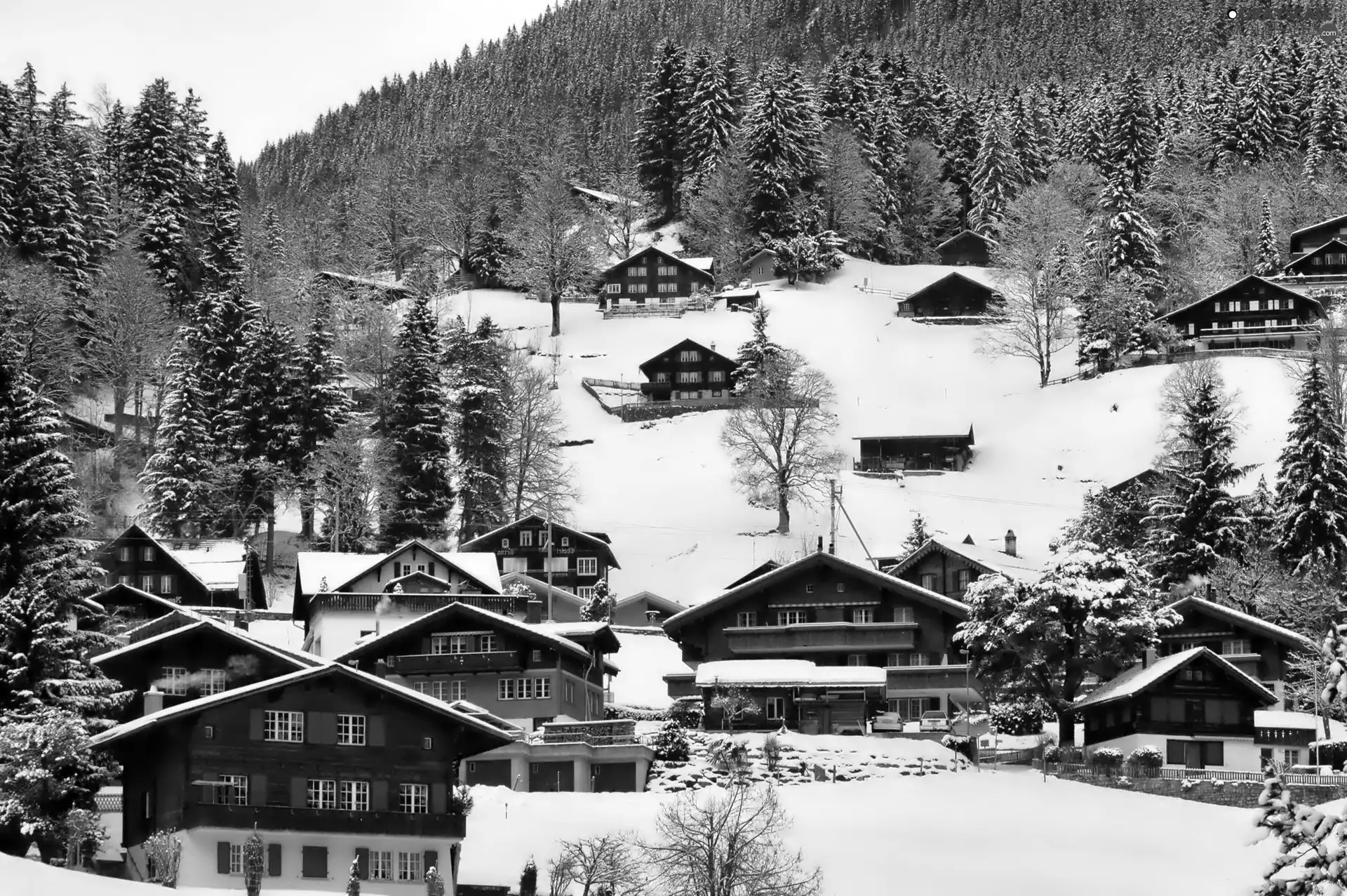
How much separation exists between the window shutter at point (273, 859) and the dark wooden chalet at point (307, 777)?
3cm

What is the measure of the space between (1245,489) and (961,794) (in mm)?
44485

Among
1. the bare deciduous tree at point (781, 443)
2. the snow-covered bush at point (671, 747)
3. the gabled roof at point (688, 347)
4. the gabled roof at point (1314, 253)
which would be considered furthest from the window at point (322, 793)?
the gabled roof at point (1314, 253)

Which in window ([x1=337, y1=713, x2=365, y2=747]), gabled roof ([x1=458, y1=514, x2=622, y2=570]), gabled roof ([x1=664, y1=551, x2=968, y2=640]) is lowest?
window ([x1=337, y1=713, x2=365, y2=747])

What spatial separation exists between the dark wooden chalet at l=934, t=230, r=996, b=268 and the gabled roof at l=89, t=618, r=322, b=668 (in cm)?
10132

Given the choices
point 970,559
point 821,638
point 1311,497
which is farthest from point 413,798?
point 1311,497

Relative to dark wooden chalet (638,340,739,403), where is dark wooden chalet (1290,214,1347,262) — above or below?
above

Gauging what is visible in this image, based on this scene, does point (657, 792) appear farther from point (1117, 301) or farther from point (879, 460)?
point (1117, 301)

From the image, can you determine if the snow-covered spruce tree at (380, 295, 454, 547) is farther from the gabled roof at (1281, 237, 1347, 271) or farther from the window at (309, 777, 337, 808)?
the gabled roof at (1281, 237, 1347, 271)

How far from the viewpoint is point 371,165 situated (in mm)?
188625

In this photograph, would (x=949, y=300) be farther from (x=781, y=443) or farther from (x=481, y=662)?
(x=481, y=662)

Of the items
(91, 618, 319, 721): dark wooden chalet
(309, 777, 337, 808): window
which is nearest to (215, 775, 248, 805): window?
(309, 777, 337, 808): window

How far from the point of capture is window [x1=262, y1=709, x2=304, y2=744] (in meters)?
47.8

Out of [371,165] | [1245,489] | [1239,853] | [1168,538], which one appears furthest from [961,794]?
[371,165]

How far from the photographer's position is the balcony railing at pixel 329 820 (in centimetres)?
4581
